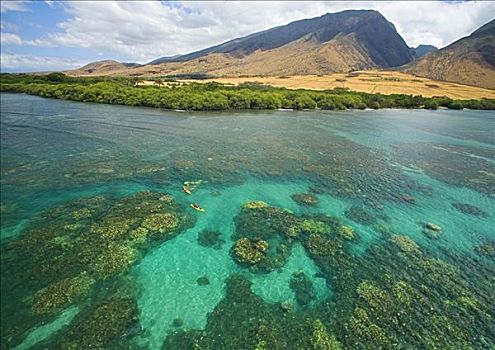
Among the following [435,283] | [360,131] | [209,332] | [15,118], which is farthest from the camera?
[360,131]

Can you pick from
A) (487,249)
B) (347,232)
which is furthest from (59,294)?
(487,249)

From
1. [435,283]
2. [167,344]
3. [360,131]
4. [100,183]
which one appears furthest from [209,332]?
[360,131]

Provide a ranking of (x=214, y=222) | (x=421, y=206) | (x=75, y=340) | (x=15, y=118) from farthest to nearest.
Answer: (x=15, y=118)
(x=421, y=206)
(x=214, y=222)
(x=75, y=340)

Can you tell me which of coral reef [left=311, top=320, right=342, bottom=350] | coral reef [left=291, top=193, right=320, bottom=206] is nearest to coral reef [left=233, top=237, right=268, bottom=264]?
coral reef [left=311, top=320, right=342, bottom=350]

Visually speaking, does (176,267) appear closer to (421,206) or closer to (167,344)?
(167,344)

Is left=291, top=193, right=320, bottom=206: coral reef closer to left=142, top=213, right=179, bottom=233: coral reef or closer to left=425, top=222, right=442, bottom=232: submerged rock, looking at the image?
left=425, top=222, right=442, bottom=232: submerged rock

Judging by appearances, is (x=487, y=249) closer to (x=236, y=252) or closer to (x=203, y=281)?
(x=236, y=252)

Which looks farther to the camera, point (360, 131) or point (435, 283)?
point (360, 131)

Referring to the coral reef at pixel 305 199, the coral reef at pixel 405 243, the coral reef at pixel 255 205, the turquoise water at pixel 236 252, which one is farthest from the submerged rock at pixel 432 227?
the coral reef at pixel 255 205
